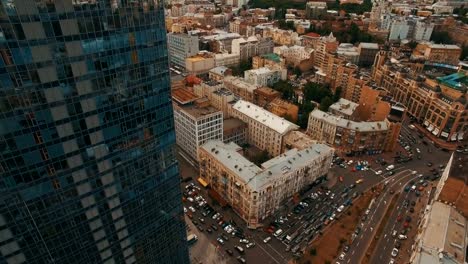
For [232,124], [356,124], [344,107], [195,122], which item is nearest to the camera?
[195,122]

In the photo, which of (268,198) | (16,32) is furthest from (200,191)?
(16,32)

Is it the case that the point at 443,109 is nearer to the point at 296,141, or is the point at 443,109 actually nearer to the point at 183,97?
the point at 296,141

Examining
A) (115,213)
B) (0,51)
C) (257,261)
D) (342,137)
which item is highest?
(0,51)

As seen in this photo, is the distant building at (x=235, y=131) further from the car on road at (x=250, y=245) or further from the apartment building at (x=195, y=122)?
the car on road at (x=250, y=245)

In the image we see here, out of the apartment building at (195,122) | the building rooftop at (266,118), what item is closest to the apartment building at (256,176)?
the apartment building at (195,122)

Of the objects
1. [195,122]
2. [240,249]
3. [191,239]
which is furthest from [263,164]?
[191,239]

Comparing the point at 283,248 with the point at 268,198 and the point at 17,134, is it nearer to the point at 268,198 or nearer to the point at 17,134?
the point at 268,198

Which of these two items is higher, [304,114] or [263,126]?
[263,126]
